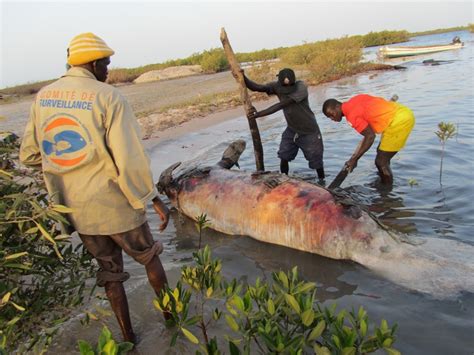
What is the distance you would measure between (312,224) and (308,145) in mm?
2209

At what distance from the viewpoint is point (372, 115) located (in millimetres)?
5184

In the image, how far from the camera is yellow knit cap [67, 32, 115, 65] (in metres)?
Answer: 2.44

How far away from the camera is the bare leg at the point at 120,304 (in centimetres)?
269

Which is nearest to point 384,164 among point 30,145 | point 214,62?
point 30,145

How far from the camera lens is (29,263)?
1.99 metres

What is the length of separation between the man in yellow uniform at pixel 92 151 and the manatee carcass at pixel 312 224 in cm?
169

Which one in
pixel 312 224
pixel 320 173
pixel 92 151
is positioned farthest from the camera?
pixel 320 173

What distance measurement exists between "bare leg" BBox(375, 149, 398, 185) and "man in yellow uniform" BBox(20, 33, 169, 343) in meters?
3.78

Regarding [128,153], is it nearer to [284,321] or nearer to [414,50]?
[284,321]

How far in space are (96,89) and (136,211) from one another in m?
0.81

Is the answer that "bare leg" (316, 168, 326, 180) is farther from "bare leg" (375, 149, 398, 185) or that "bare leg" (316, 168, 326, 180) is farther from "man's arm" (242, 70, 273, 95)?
"man's arm" (242, 70, 273, 95)

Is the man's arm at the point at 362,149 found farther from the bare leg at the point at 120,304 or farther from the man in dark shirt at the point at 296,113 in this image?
the bare leg at the point at 120,304

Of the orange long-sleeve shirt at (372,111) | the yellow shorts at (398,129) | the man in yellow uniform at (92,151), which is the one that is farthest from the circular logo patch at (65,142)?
the yellow shorts at (398,129)

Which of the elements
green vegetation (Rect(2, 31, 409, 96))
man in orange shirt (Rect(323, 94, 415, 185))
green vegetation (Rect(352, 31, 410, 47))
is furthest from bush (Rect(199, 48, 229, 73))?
man in orange shirt (Rect(323, 94, 415, 185))
